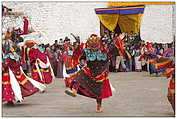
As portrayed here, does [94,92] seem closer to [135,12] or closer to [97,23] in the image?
[135,12]

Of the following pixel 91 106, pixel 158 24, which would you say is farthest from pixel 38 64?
pixel 158 24

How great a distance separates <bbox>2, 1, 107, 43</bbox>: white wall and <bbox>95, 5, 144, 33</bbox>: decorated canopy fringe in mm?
988

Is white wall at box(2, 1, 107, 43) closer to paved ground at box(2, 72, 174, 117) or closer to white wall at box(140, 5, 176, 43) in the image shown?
white wall at box(140, 5, 176, 43)

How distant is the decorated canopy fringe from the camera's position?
21.1 m

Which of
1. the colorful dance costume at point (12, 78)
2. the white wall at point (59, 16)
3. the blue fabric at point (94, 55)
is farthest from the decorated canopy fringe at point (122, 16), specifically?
the blue fabric at point (94, 55)

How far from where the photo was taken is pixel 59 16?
71.4ft

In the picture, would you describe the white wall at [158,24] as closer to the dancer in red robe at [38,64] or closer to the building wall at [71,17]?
the building wall at [71,17]

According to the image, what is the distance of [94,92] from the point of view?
8164mm

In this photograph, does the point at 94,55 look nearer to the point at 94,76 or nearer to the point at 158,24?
the point at 94,76

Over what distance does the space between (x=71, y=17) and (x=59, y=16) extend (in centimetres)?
64

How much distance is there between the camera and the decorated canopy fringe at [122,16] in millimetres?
21141

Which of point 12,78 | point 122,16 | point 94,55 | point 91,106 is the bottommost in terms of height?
point 91,106

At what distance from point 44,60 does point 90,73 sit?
11.0 ft

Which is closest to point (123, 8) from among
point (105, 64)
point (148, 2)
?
point (148, 2)
